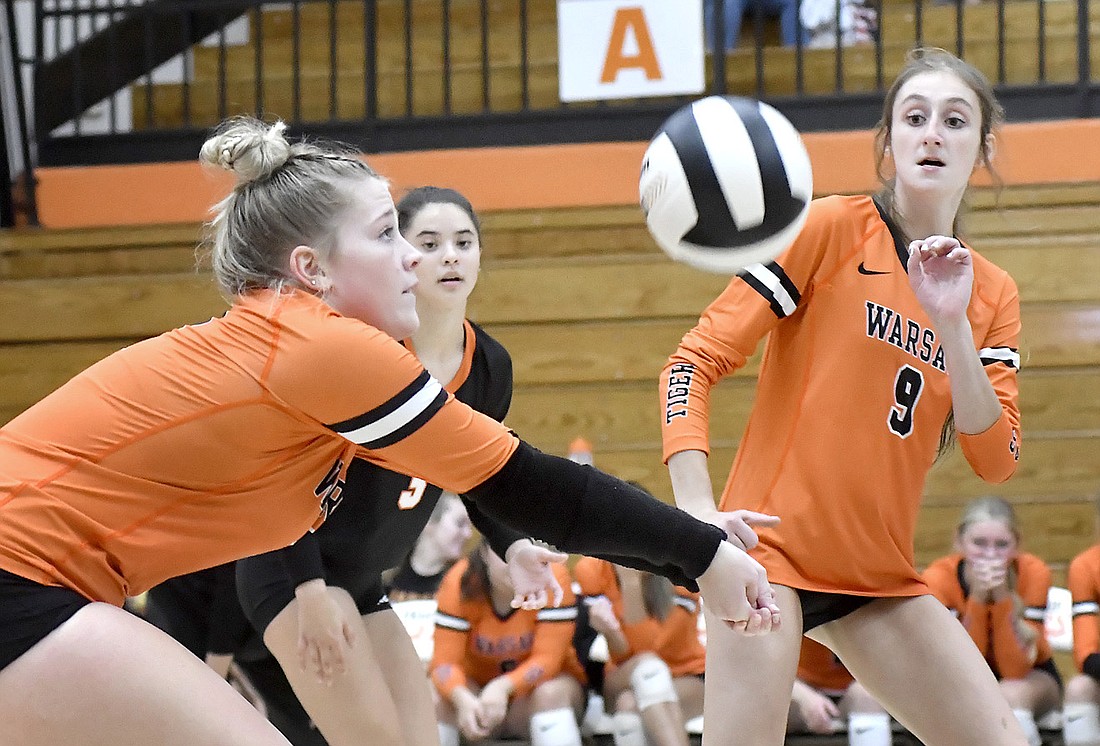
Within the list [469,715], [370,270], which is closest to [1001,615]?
[469,715]

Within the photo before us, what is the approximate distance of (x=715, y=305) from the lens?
9.43 feet

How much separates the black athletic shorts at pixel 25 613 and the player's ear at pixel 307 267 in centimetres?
62

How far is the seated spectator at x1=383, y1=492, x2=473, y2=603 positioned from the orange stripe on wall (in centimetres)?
143

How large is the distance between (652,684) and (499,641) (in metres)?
0.63

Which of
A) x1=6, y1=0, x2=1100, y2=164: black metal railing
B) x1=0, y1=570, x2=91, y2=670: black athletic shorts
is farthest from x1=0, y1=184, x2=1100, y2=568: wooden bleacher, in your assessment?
x1=0, y1=570, x2=91, y2=670: black athletic shorts

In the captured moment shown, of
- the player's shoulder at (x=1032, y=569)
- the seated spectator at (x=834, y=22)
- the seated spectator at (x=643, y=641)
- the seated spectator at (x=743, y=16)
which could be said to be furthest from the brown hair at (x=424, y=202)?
the seated spectator at (x=834, y=22)

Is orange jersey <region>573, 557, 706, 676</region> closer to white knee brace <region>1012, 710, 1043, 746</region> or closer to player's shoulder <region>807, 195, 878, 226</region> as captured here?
white knee brace <region>1012, 710, 1043, 746</region>

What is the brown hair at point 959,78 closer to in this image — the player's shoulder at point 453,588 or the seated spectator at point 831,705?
the seated spectator at point 831,705

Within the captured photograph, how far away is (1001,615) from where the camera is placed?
17.3ft

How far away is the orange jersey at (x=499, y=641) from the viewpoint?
17.4 feet

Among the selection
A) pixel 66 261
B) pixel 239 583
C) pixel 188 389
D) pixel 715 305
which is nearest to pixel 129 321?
pixel 66 261

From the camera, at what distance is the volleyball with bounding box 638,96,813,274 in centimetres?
259

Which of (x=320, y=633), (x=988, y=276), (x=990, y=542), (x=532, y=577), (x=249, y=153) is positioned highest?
(x=249, y=153)

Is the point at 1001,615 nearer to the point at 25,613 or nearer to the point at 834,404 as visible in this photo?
the point at 834,404
